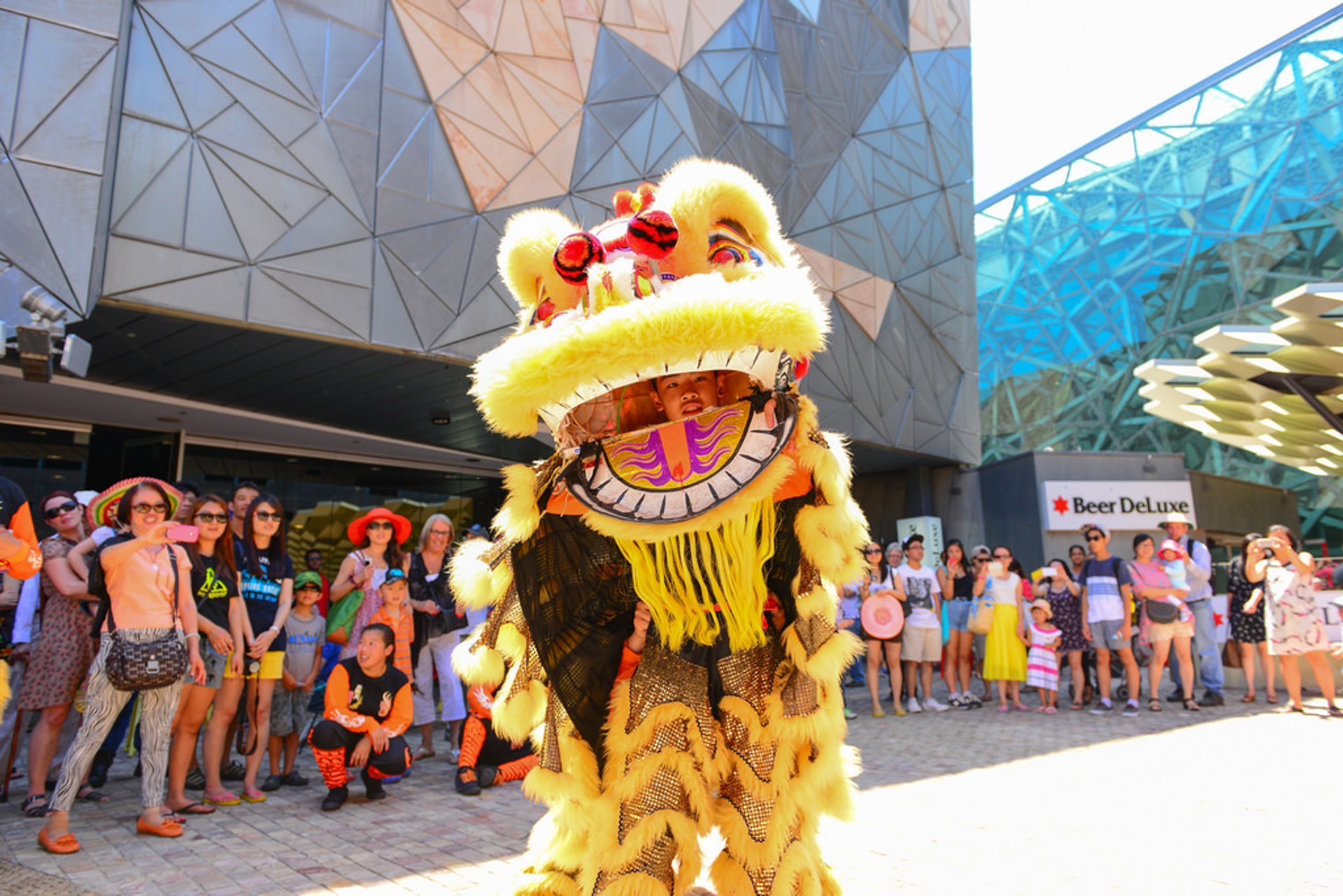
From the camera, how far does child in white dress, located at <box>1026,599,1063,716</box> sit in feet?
24.4

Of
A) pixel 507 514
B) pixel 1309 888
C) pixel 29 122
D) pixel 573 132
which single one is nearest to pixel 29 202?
pixel 29 122

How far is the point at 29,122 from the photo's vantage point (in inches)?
290

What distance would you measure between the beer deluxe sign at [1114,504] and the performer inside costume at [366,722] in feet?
51.0

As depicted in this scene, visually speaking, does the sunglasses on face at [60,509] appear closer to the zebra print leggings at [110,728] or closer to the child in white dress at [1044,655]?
the zebra print leggings at [110,728]

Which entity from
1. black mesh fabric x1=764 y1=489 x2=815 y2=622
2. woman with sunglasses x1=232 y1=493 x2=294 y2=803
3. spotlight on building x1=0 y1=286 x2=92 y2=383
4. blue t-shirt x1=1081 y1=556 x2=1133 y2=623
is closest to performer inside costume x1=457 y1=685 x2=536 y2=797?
woman with sunglasses x1=232 y1=493 x2=294 y2=803

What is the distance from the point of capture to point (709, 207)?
256 cm

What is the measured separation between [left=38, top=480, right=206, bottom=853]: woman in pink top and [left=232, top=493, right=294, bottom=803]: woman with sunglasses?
577 millimetres

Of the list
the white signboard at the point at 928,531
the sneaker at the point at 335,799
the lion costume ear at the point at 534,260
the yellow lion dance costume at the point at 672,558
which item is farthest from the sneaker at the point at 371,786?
the white signboard at the point at 928,531

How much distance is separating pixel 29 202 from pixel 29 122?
0.77 metres

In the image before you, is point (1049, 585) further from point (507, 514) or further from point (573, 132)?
point (573, 132)

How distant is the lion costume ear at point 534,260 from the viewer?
2.69 meters

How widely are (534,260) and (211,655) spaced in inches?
118

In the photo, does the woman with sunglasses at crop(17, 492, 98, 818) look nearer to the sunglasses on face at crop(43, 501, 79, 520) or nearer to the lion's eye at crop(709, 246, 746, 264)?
the sunglasses on face at crop(43, 501, 79, 520)

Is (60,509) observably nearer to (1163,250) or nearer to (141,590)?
(141,590)
